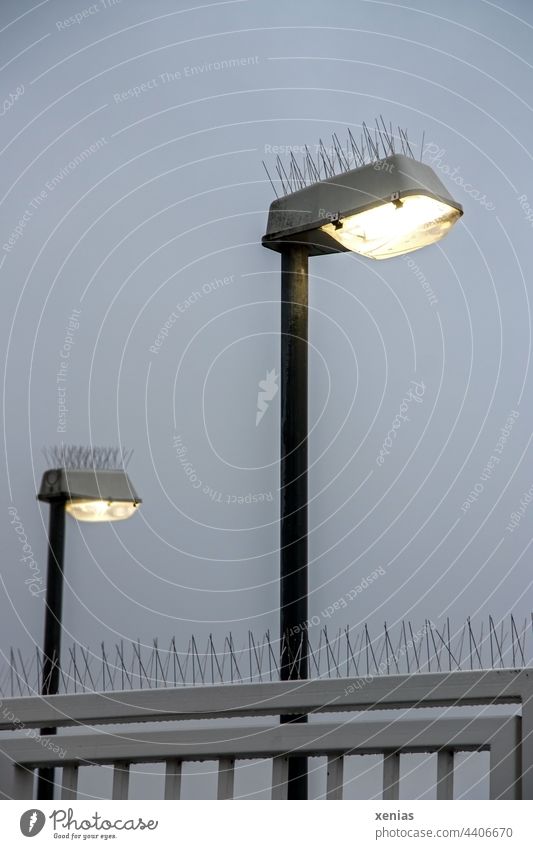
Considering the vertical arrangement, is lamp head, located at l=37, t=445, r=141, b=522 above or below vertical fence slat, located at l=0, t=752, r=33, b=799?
above

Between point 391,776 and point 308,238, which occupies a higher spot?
point 308,238

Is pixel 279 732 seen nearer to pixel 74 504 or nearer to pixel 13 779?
pixel 13 779

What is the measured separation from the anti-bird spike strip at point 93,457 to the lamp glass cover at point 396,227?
1246mm

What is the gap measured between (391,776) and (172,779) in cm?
28

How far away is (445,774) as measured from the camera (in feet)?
4.05

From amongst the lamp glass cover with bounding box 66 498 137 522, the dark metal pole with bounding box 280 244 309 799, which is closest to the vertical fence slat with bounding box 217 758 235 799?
the dark metal pole with bounding box 280 244 309 799

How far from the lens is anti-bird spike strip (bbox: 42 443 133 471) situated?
10.9 ft

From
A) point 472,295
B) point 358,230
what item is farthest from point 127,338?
point 358,230

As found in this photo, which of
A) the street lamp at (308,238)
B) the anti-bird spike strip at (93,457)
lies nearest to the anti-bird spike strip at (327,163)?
the street lamp at (308,238)

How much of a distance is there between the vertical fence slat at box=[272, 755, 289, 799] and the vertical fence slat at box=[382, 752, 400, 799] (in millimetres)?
124

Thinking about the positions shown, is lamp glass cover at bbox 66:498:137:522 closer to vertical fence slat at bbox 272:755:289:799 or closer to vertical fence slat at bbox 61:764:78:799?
vertical fence slat at bbox 61:764:78:799

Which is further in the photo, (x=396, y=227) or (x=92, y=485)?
(x=92, y=485)

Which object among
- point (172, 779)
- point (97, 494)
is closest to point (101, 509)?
point (97, 494)
